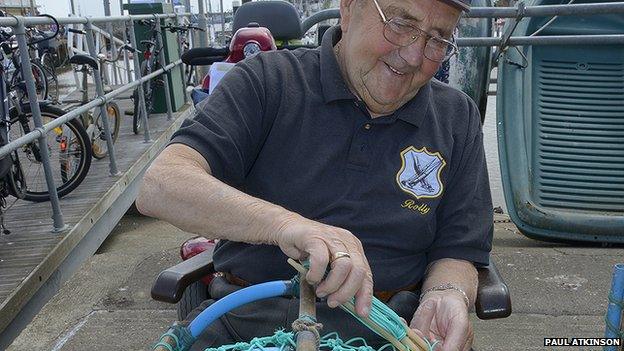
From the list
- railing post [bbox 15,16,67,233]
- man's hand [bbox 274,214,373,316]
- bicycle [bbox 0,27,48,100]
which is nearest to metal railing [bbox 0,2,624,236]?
railing post [bbox 15,16,67,233]

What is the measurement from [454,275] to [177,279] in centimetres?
77

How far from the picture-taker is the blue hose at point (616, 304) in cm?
193

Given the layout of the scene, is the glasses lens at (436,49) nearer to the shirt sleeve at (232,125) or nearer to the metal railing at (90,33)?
the shirt sleeve at (232,125)

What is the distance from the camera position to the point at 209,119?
5.57 ft

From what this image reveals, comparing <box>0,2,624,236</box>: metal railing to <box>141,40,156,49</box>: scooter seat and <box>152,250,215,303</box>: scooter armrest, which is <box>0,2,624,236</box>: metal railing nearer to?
<box>152,250,215,303</box>: scooter armrest

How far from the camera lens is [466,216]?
1.93 metres

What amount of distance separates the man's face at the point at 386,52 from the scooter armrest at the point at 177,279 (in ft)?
2.18

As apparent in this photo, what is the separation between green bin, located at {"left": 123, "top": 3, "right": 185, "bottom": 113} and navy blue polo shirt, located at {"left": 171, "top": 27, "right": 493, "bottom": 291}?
5.86 meters

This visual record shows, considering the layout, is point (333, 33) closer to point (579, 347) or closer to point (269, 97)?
point (269, 97)

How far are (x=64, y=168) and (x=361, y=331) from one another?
3.67 meters

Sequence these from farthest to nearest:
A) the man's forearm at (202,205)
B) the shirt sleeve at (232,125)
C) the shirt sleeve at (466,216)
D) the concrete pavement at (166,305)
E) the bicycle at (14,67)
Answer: the bicycle at (14,67) < the concrete pavement at (166,305) < the shirt sleeve at (466,216) < the shirt sleeve at (232,125) < the man's forearm at (202,205)

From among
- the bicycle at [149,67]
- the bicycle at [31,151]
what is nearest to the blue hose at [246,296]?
the bicycle at [31,151]

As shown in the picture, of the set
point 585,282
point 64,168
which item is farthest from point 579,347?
point 64,168

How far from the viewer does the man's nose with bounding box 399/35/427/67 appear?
69.1 inches
